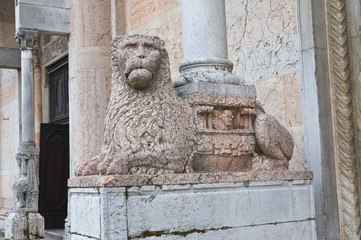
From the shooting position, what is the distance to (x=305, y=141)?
4387 mm

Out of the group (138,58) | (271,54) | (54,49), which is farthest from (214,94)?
(54,49)

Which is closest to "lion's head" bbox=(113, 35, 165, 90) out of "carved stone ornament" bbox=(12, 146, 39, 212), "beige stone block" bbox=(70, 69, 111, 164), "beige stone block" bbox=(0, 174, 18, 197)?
"beige stone block" bbox=(70, 69, 111, 164)

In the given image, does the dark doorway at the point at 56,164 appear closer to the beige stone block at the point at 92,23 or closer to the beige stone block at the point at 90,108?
the beige stone block at the point at 92,23

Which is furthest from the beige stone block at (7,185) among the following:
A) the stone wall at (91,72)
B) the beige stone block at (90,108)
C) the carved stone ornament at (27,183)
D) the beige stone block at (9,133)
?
the beige stone block at (90,108)

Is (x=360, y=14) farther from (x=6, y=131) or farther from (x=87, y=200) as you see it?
(x=6, y=131)

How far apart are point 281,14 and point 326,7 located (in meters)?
0.50

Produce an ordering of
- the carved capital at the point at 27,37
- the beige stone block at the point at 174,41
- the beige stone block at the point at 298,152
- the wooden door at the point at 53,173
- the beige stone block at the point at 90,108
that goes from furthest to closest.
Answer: the wooden door at the point at 53,173
the carved capital at the point at 27,37
the beige stone block at the point at 90,108
the beige stone block at the point at 174,41
the beige stone block at the point at 298,152

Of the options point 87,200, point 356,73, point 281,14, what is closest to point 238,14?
point 281,14

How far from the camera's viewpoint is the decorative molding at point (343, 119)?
4184 millimetres

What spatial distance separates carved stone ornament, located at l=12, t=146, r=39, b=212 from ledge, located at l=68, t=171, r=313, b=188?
486 centimetres

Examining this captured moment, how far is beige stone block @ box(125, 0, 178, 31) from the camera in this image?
22.0 feet

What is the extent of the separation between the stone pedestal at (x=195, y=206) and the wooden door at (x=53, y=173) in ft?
20.9

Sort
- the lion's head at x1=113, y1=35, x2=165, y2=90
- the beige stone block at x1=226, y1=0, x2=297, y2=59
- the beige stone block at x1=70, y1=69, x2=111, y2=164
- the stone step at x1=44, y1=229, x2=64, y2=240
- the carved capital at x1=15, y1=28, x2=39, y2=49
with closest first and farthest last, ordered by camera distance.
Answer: the lion's head at x1=113, y1=35, x2=165, y2=90 < the beige stone block at x1=226, y1=0, x2=297, y2=59 < the beige stone block at x1=70, y1=69, x2=111, y2=164 < the carved capital at x1=15, y1=28, x2=39, y2=49 < the stone step at x1=44, y1=229, x2=64, y2=240

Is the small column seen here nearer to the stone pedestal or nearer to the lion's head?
the lion's head
